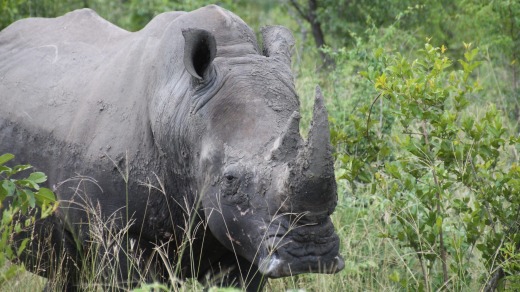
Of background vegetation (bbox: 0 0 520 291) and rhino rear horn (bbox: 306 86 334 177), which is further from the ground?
rhino rear horn (bbox: 306 86 334 177)

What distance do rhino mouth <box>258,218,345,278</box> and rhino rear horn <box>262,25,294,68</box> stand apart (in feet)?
4.36

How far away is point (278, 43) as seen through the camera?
5.45 meters

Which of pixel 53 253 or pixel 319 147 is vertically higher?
pixel 319 147

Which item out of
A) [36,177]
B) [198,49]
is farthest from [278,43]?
[36,177]

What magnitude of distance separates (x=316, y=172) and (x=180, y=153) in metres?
1.09

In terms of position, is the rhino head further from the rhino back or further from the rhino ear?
the rhino back

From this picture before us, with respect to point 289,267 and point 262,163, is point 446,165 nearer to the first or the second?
point 262,163

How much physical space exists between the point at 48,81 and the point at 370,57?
8.22ft

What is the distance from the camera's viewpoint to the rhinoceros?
432 centimetres

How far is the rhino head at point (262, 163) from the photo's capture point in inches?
167

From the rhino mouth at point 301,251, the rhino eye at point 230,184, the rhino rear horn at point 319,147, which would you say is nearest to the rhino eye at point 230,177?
the rhino eye at point 230,184

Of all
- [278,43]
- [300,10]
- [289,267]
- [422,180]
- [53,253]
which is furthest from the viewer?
[300,10]

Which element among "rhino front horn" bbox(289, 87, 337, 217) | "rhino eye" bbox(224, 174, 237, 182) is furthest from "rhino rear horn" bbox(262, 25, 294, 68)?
"rhino front horn" bbox(289, 87, 337, 217)

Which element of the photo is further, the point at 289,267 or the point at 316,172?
the point at 289,267
